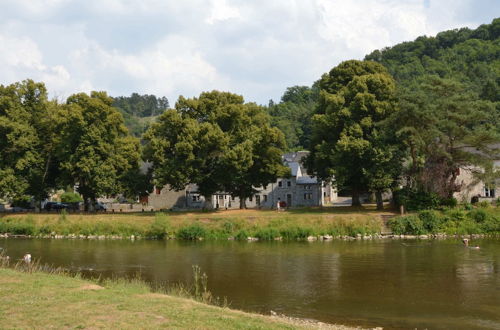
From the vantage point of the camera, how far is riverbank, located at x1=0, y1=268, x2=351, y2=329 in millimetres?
13641

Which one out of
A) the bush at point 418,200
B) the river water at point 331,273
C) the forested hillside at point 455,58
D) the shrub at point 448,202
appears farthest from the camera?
the forested hillside at point 455,58

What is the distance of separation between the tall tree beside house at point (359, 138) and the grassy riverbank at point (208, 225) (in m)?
3.90

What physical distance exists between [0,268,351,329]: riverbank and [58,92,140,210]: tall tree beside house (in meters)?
37.8

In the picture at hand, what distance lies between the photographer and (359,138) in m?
51.0

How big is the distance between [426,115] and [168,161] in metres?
28.2

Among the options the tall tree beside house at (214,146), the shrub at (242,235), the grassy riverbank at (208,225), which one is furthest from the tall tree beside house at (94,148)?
the shrub at (242,235)

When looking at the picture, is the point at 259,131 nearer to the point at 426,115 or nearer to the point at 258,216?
the point at 258,216

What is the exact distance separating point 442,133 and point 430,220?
8.86 meters

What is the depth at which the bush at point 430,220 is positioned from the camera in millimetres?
45688

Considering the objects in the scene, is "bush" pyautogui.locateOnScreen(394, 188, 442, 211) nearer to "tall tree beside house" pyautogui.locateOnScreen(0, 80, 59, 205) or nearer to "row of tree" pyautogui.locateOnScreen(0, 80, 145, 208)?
"row of tree" pyautogui.locateOnScreen(0, 80, 145, 208)

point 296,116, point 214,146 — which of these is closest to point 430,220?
point 214,146

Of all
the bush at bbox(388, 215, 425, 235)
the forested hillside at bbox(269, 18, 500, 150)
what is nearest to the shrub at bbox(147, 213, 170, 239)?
the bush at bbox(388, 215, 425, 235)

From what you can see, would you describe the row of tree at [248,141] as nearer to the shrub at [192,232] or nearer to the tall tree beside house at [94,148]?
the tall tree beside house at [94,148]

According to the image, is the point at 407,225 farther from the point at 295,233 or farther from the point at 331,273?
the point at 331,273
